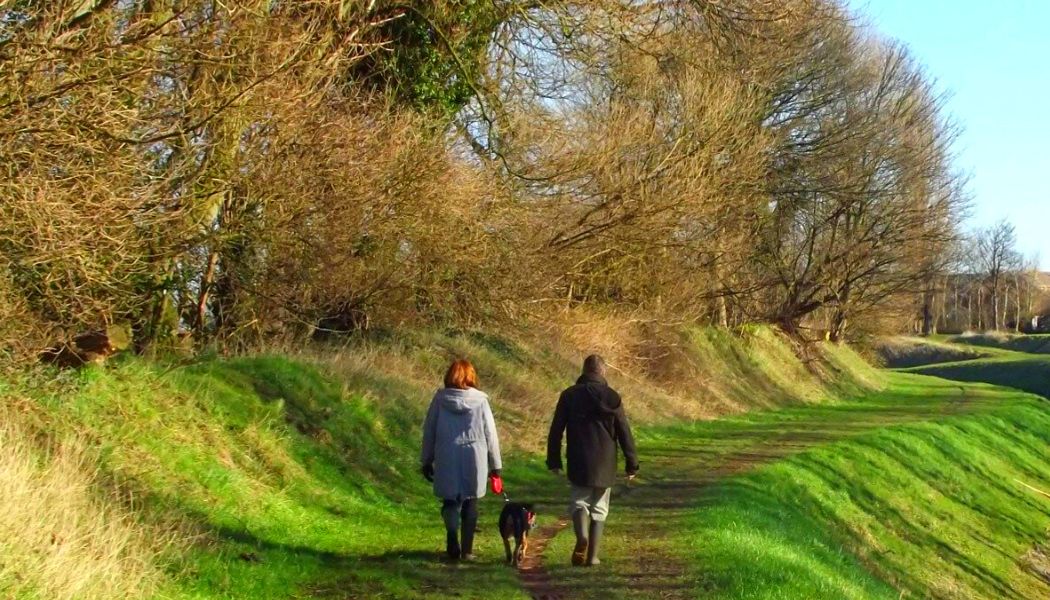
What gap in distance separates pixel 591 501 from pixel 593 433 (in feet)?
2.03

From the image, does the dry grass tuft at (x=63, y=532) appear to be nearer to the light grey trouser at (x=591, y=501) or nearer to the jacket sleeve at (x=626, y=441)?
the light grey trouser at (x=591, y=501)

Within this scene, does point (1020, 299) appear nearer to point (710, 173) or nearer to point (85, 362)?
point (710, 173)

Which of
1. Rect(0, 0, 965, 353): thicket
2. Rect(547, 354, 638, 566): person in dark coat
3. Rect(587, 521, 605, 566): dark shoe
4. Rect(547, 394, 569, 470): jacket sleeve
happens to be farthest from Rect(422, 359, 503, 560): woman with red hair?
Rect(0, 0, 965, 353): thicket

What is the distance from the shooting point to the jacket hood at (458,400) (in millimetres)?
9648

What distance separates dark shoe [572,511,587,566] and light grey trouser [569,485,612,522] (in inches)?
2.3

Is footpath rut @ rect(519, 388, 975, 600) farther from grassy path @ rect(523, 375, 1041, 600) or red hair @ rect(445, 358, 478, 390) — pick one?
red hair @ rect(445, 358, 478, 390)

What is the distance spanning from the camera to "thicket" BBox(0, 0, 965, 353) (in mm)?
9969

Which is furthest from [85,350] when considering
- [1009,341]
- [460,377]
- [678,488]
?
[1009,341]

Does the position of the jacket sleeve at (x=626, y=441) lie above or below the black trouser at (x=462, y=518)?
above

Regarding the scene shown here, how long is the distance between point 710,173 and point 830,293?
18.1m

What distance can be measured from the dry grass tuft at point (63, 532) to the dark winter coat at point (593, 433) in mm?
3432

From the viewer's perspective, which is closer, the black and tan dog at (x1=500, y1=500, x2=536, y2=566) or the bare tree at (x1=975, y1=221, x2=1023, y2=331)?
the black and tan dog at (x1=500, y1=500, x2=536, y2=566)

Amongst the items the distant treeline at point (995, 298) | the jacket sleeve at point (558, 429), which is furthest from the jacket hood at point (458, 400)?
the distant treeline at point (995, 298)

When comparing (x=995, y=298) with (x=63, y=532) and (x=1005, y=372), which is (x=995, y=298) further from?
(x=63, y=532)
